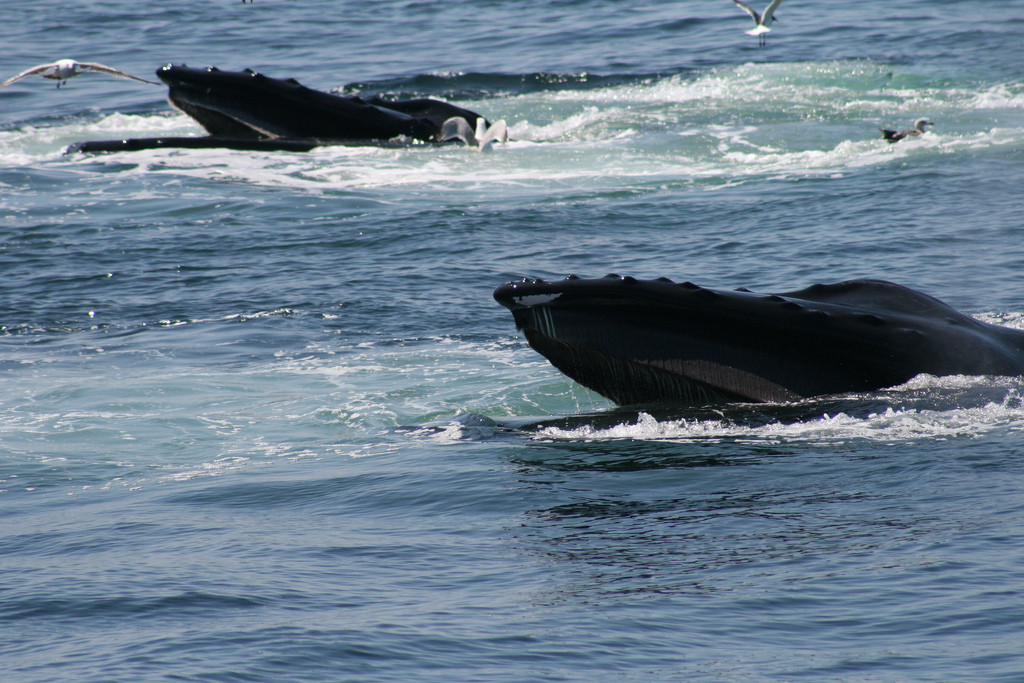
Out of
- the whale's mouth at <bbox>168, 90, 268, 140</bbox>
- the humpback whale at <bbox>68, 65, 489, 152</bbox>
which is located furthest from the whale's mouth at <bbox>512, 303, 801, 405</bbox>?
the whale's mouth at <bbox>168, 90, 268, 140</bbox>

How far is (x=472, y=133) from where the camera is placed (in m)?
21.0

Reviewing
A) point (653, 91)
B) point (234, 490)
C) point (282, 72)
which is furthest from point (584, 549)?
point (282, 72)

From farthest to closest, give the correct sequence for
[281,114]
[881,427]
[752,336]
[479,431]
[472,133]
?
[472,133], [281,114], [479,431], [881,427], [752,336]

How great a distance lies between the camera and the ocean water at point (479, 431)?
4.41 m

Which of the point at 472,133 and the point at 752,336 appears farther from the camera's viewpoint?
the point at 472,133

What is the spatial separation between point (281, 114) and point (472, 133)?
112 inches

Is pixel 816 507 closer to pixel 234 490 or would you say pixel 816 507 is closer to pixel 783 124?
pixel 234 490

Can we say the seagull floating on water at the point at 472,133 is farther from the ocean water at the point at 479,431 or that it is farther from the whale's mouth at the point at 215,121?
the whale's mouth at the point at 215,121

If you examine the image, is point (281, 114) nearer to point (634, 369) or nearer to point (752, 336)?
point (634, 369)

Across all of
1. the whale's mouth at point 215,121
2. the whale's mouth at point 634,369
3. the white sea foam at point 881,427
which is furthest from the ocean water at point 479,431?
the whale's mouth at point 215,121

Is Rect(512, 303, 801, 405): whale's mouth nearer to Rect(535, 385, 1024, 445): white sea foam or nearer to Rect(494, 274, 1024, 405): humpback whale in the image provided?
Rect(494, 274, 1024, 405): humpback whale

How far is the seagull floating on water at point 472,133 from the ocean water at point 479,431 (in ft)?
1.12

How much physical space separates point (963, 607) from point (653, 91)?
2353 cm

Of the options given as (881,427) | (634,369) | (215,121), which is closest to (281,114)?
(215,121)
